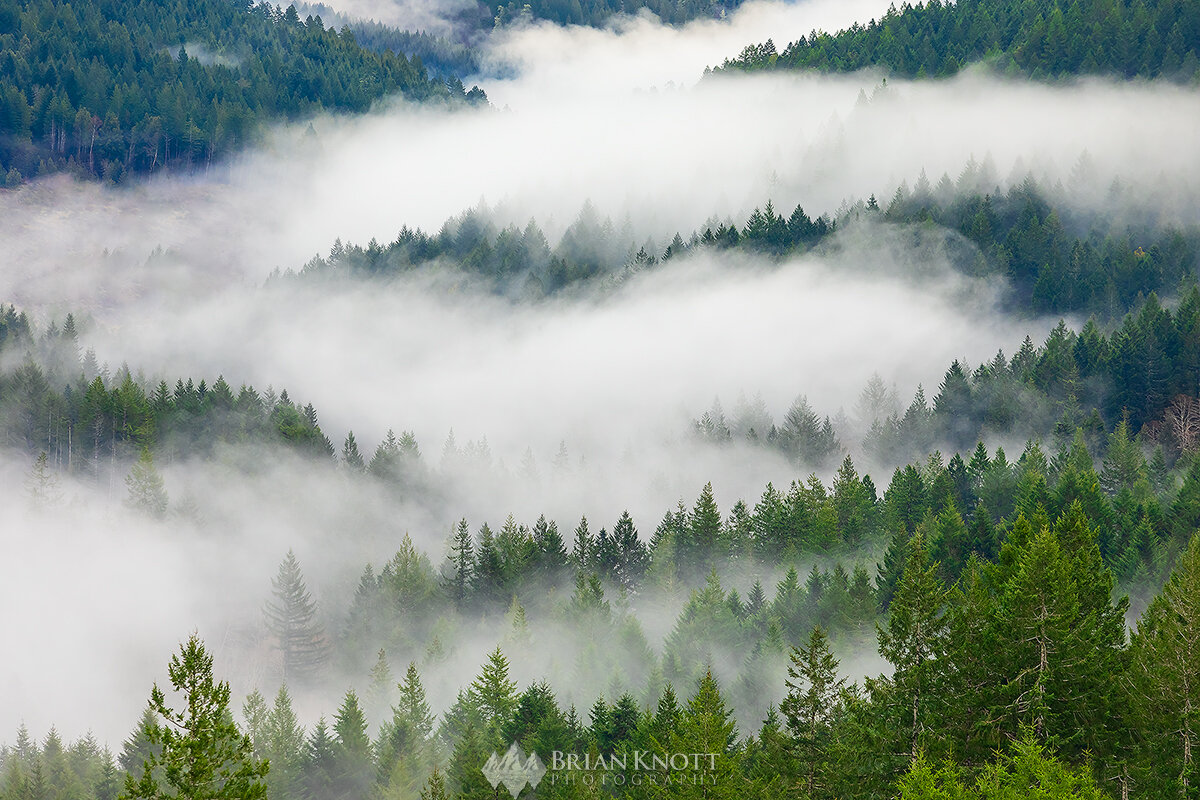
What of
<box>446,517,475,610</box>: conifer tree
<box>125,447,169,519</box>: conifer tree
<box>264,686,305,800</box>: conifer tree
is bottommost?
<box>125,447,169,519</box>: conifer tree

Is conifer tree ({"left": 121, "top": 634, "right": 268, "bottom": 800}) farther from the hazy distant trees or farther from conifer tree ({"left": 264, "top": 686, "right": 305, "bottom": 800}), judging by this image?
the hazy distant trees

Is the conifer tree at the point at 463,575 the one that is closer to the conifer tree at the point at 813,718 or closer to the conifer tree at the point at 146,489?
the conifer tree at the point at 146,489

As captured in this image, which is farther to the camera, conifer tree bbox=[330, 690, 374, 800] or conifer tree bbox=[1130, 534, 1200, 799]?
conifer tree bbox=[330, 690, 374, 800]

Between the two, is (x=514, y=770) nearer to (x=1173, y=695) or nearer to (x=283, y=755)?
(x=283, y=755)

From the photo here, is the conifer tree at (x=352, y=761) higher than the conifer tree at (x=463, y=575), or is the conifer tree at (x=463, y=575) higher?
the conifer tree at (x=352, y=761)

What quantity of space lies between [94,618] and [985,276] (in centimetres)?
12341

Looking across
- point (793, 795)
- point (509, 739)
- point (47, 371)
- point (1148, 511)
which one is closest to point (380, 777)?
point (509, 739)

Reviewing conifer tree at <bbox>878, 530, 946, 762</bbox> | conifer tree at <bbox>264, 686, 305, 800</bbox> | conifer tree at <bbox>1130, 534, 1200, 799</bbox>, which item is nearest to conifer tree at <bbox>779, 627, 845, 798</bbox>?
conifer tree at <bbox>878, 530, 946, 762</bbox>

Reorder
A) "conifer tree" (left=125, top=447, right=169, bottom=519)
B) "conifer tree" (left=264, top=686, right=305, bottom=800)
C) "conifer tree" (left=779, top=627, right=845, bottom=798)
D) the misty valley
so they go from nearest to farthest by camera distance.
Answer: the misty valley
"conifer tree" (left=779, top=627, right=845, bottom=798)
"conifer tree" (left=264, top=686, right=305, bottom=800)
"conifer tree" (left=125, top=447, right=169, bottom=519)

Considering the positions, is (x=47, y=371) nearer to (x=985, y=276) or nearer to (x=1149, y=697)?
(x=985, y=276)

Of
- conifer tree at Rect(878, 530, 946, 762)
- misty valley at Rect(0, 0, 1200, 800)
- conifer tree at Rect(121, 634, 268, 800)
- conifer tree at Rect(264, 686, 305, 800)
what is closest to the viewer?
conifer tree at Rect(121, 634, 268, 800)

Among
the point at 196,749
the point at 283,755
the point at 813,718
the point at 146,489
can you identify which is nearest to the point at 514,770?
the point at 813,718

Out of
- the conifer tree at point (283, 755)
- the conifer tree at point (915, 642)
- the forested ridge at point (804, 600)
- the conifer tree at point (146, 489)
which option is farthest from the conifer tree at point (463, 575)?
the conifer tree at point (915, 642)

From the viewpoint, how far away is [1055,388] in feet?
438
